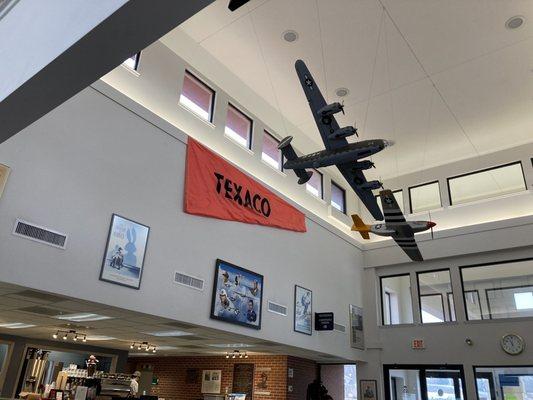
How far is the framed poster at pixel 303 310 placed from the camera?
31.8ft

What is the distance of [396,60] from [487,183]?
5.16 meters

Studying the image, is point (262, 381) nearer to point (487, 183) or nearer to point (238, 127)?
point (238, 127)

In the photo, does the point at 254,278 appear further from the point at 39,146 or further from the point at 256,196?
the point at 39,146

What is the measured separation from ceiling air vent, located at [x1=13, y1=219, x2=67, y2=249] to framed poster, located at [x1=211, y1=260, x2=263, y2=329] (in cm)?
292

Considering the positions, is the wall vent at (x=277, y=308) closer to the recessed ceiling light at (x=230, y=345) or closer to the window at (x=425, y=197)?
the recessed ceiling light at (x=230, y=345)

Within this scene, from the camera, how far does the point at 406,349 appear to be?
1168 centimetres

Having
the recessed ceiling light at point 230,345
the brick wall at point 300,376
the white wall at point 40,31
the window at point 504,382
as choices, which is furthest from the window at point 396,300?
the white wall at point 40,31

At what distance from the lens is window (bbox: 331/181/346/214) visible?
13.2 meters

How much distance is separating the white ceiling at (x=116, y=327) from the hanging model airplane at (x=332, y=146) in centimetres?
358

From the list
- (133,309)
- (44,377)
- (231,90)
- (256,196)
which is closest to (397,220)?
(256,196)

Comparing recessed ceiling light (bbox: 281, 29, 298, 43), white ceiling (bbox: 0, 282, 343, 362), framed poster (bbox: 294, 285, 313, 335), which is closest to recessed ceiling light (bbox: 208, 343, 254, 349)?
white ceiling (bbox: 0, 282, 343, 362)

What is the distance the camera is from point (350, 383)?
45.9 ft

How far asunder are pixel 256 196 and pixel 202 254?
2.15 meters

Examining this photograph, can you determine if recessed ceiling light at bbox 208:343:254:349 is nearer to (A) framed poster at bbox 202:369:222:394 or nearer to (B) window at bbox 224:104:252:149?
(A) framed poster at bbox 202:369:222:394
